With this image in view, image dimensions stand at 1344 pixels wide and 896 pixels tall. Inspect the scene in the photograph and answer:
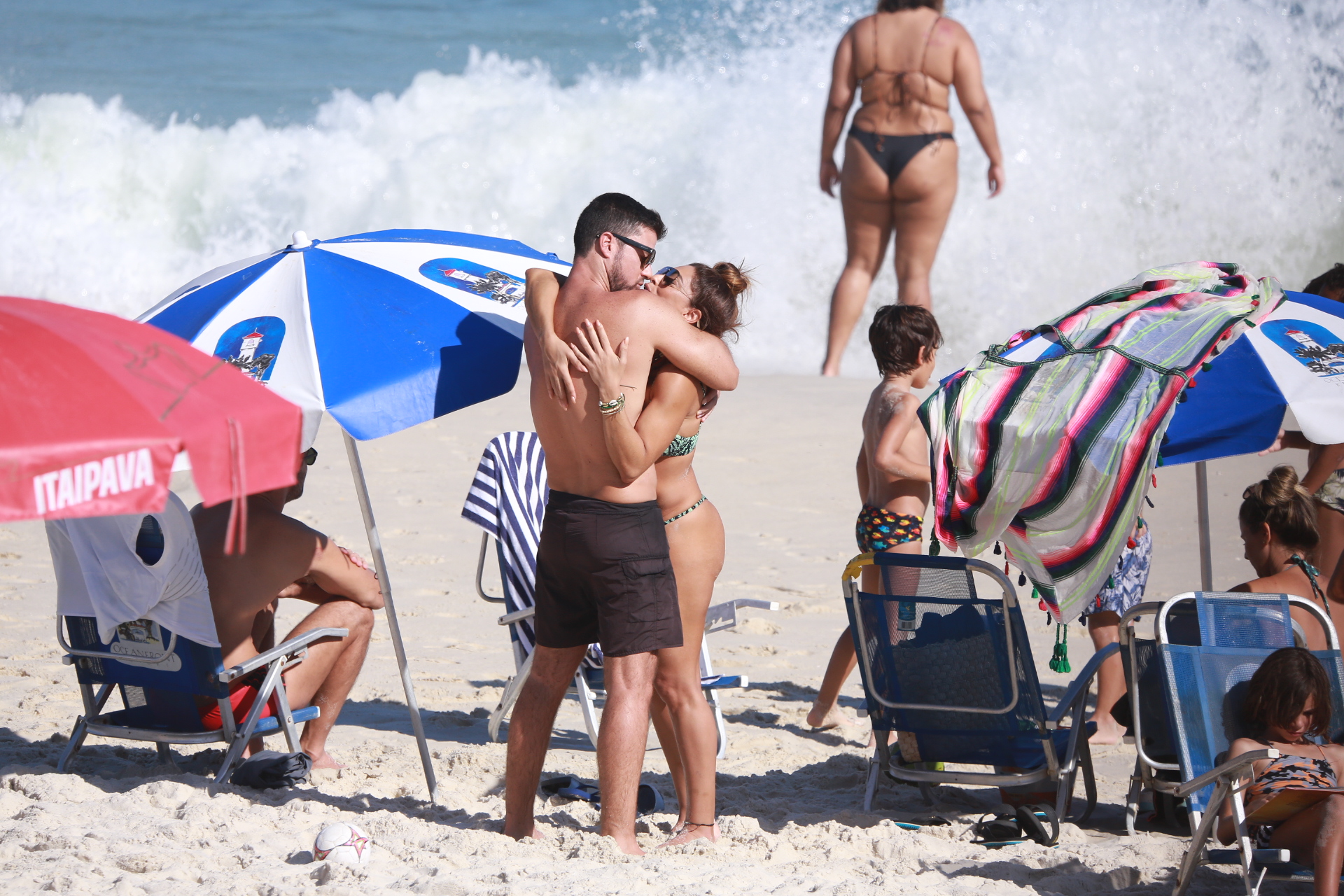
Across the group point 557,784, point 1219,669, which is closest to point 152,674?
point 557,784

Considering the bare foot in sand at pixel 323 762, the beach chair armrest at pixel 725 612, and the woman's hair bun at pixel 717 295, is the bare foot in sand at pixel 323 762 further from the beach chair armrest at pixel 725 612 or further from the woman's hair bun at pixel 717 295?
the woman's hair bun at pixel 717 295

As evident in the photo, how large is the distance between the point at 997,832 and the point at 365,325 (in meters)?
2.15

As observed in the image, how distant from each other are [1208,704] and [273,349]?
8.30ft

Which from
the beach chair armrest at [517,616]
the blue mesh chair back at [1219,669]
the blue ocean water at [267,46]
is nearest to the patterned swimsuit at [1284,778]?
the blue mesh chair back at [1219,669]

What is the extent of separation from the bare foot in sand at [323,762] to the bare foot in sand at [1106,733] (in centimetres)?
252

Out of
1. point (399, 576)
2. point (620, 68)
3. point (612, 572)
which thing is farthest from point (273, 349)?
point (620, 68)

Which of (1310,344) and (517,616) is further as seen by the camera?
(517,616)

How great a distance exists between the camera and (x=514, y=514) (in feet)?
14.5

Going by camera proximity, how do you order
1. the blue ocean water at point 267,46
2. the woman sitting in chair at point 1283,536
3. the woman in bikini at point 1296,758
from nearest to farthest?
the woman in bikini at point 1296,758
the woman sitting in chair at point 1283,536
the blue ocean water at point 267,46

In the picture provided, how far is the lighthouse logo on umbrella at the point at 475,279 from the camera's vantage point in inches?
139

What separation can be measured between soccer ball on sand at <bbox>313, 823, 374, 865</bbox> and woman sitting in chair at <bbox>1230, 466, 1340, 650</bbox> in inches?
96.4

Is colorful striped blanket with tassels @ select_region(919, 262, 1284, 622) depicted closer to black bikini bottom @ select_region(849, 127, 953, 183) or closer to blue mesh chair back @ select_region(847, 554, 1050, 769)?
blue mesh chair back @ select_region(847, 554, 1050, 769)

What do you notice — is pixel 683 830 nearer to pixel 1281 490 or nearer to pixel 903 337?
pixel 903 337

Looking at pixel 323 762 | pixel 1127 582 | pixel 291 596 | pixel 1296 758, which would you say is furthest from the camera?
pixel 1127 582
